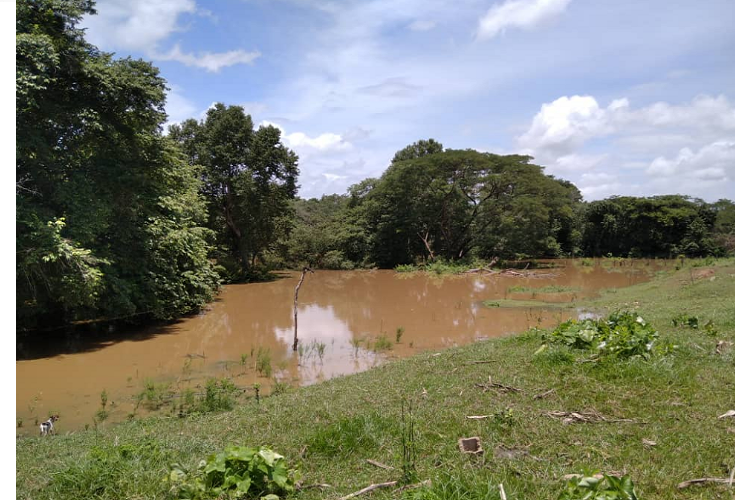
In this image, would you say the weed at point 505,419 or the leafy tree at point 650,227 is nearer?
the weed at point 505,419

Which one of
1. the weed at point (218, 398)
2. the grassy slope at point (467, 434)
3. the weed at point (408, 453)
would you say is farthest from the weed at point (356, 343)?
the weed at point (408, 453)

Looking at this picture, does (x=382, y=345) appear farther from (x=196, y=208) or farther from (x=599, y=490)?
(x=196, y=208)

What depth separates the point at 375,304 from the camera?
18781 millimetres

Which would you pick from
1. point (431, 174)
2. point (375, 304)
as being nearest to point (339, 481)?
point (375, 304)

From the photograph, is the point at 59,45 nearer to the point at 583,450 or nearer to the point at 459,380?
the point at 459,380

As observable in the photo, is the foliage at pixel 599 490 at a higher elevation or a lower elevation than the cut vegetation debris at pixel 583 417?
higher

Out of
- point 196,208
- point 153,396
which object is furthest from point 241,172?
point 153,396

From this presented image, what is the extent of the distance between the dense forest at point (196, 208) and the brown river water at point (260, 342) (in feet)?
4.17

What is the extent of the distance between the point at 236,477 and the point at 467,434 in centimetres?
193

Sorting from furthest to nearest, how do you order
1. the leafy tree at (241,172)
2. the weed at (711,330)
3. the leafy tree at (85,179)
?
the leafy tree at (241,172), the leafy tree at (85,179), the weed at (711,330)

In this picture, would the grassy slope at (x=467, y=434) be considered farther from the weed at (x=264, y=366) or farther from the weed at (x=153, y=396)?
the weed at (x=264, y=366)

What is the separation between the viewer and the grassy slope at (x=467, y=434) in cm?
314

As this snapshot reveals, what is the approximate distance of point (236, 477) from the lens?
2945mm

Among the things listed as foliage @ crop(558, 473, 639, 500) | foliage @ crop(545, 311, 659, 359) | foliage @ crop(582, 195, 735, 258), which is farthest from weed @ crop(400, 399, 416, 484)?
foliage @ crop(582, 195, 735, 258)
